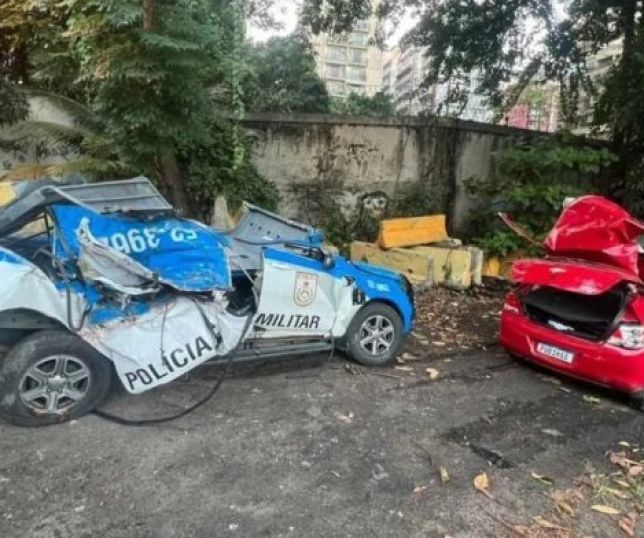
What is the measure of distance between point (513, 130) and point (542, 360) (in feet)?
24.3

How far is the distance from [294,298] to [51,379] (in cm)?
199

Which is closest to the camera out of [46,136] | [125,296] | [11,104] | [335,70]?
[125,296]

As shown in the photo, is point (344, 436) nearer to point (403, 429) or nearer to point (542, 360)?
point (403, 429)

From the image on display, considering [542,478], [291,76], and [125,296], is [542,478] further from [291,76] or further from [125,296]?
[291,76]

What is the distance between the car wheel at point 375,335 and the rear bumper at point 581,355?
3.82 ft

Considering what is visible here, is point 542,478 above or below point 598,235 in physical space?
below

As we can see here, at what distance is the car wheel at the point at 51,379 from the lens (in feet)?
12.5

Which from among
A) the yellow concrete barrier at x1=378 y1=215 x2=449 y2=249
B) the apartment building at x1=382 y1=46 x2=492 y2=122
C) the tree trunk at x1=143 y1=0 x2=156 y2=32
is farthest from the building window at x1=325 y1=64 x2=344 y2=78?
the tree trunk at x1=143 y1=0 x2=156 y2=32

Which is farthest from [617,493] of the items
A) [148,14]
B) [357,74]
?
[357,74]

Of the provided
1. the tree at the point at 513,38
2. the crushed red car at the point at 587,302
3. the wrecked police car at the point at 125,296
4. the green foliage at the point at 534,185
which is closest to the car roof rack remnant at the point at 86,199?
the wrecked police car at the point at 125,296

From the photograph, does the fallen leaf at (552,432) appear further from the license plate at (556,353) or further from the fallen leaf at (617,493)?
the license plate at (556,353)

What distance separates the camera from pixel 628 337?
4.88 m

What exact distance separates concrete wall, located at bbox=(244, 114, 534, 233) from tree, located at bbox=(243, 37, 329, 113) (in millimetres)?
3911

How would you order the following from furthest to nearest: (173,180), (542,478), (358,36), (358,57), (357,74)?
(358,57)
(357,74)
(358,36)
(173,180)
(542,478)
